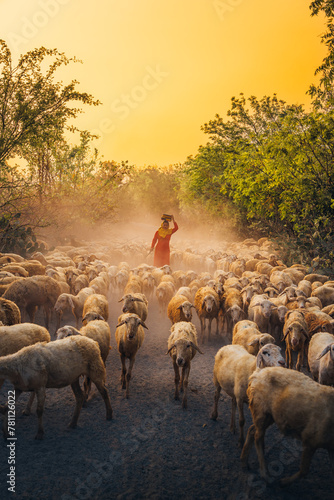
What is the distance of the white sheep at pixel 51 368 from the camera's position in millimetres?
5305

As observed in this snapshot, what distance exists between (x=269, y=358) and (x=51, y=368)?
378 centimetres

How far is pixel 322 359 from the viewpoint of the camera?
632 cm

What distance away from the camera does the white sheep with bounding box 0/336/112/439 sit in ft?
17.4

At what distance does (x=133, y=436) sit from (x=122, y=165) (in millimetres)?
25728

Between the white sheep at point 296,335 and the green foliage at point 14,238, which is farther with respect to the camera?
the green foliage at point 14,238

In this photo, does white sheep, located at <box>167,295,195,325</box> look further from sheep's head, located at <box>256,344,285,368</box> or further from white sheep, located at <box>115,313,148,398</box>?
sheep's head, located at <box>256,344,285,368</box>

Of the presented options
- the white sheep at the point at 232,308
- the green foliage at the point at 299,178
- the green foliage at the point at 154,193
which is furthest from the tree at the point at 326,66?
the green foliage at the point at 154,193

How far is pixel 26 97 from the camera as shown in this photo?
18.3 meters

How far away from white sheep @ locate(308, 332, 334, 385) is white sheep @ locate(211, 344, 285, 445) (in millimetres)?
1345

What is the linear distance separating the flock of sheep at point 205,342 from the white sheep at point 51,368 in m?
0.02

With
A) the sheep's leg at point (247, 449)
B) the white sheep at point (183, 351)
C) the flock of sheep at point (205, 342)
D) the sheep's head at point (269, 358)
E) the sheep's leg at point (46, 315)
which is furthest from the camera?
the sheep's leg at point (46, 315)

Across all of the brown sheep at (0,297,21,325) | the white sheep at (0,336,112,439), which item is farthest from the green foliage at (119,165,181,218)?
the white sheep at (0,336,112,439)

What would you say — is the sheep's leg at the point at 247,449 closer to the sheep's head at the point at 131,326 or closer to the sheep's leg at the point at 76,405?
the sheep's leg at the point at 76,405

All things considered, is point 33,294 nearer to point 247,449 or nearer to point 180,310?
point 180,310
